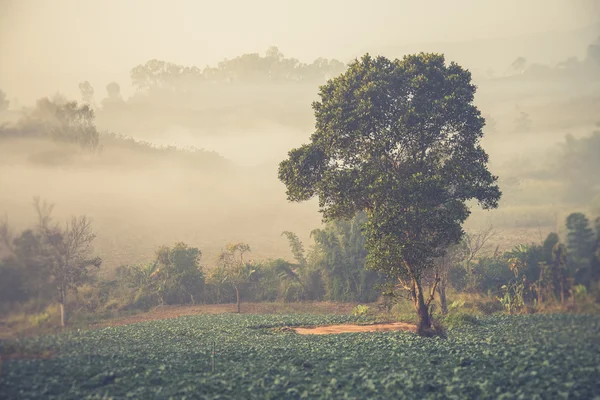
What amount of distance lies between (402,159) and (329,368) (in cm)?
1767

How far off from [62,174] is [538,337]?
12601cm

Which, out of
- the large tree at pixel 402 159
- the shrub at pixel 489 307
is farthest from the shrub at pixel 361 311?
the large tree at pixel 402 159

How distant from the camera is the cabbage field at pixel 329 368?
1583 centimetres

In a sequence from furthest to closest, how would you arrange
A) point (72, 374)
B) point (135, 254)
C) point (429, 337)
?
1. point (135, 254)
2. point (429, 337)
3. point (72, 374)

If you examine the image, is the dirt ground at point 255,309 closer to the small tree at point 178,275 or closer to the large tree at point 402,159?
the small tree at point 178,275

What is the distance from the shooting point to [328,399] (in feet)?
50.6

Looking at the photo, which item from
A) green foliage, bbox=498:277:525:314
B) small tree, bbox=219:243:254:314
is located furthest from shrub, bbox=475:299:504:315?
small tree, bbox=219:243:254:314

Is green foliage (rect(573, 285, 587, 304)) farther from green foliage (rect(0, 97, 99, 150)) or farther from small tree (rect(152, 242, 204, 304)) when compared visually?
green foliage (rect(0, 97, 99, 150))

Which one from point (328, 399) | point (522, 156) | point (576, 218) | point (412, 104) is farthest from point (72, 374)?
point (522, 156)

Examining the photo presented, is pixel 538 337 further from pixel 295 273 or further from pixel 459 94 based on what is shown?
pixel 295 273

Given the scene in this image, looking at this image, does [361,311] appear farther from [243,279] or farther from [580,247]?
[580,247]

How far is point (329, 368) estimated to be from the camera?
771 inches

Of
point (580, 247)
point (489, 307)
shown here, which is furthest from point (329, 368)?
point (489, 307)

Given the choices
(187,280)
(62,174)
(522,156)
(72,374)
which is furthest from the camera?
(522,156)
